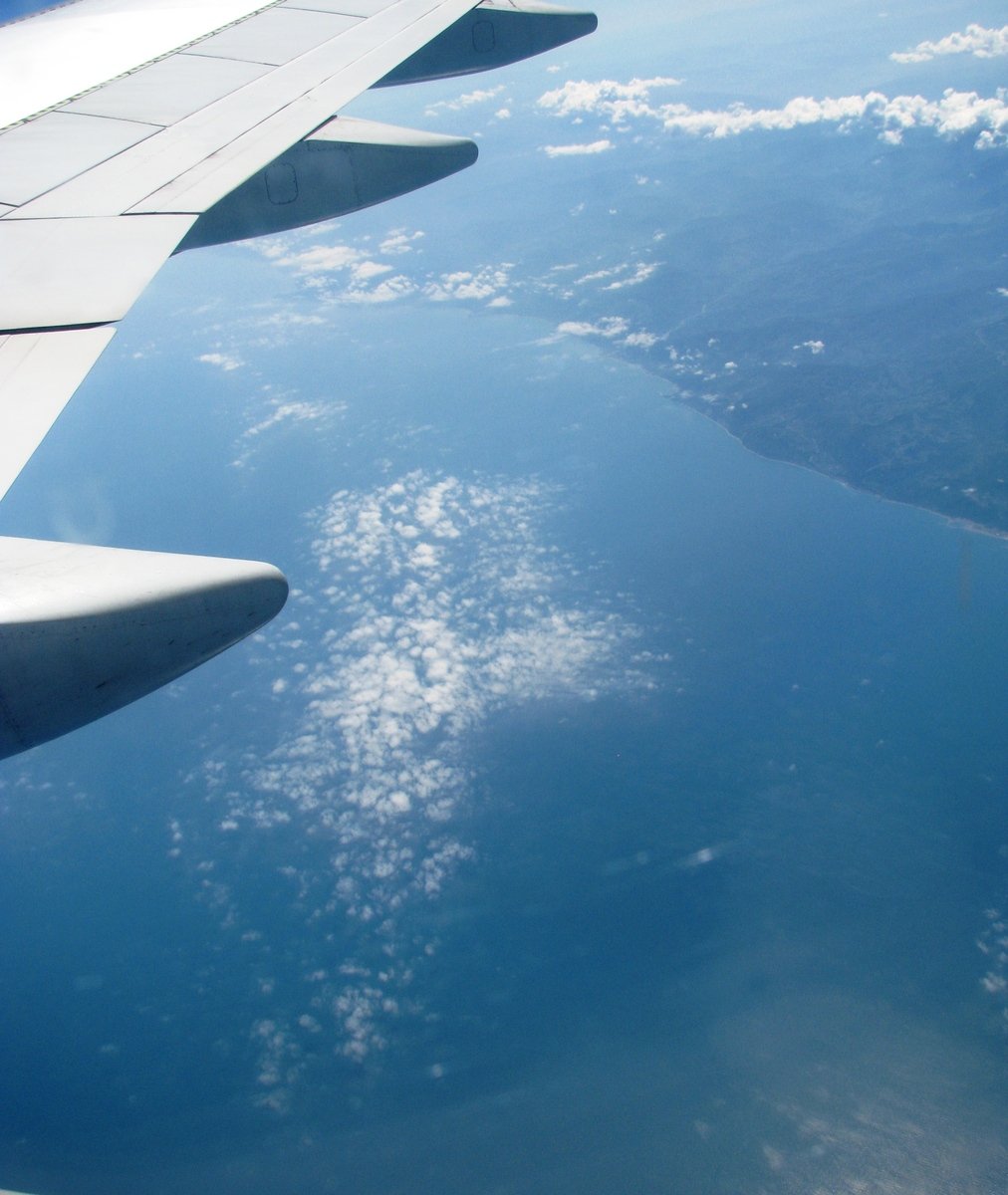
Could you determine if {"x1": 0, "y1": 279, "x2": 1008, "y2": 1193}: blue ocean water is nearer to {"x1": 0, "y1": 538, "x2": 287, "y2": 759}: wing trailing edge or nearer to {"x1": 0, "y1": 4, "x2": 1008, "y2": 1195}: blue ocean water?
{"x1": 0, "y1": 4, "x2": 1008, "y2": 1195}: blue ocean water

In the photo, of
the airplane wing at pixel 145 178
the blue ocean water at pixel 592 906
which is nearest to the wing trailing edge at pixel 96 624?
the airplane wing at pixel 145 178

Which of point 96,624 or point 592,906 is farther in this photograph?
point 592,906

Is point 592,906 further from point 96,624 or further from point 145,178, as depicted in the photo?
point 96,624

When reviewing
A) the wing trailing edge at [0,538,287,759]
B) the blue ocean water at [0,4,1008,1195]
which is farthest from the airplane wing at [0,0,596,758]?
the blue ocean water at [0,4,1008,1195]

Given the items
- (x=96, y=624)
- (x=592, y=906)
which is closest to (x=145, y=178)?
(x=96, y=624)

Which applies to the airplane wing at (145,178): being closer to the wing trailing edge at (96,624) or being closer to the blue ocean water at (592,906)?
the wing trailing edge at (96,624)

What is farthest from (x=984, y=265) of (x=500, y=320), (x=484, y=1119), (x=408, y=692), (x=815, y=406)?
(x=484, y=1119)

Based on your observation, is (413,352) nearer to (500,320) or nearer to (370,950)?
(500,320)

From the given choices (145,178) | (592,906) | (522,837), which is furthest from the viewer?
(522,837)
